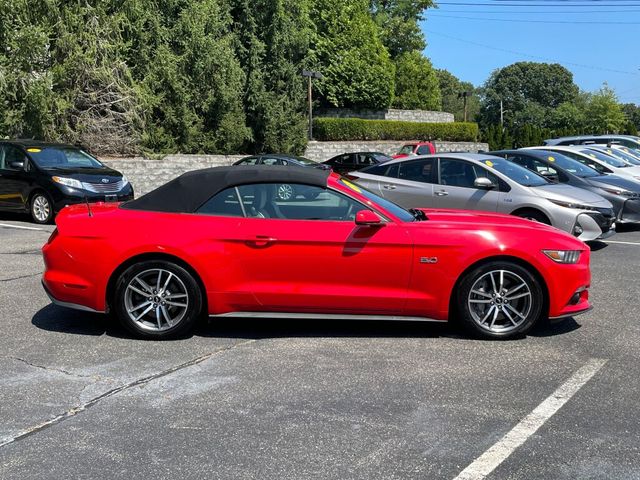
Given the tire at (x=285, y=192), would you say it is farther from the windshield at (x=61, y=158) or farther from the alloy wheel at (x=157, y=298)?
the windshield at (x=61, y=158)

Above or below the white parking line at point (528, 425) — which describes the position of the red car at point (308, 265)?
above

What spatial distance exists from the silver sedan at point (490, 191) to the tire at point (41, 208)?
20.7ft

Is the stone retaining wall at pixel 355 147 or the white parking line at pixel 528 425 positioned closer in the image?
the white parking line at pixel 528 425

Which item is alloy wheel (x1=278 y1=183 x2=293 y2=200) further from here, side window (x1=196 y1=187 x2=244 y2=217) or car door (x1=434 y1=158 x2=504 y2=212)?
car door (x1=434 y1=158 x2=504 y2=212)

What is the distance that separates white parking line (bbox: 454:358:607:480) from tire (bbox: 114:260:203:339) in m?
2.75

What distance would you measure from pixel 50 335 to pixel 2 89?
566 inches

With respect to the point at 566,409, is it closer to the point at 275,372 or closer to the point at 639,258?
the point at 275,372

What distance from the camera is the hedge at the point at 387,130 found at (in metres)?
34.7

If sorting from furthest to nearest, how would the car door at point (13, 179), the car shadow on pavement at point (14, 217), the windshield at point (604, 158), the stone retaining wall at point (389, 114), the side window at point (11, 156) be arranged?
the stone retaining wall at point (389, 114) → the windshield at point (604, 158) → the car shadow on pavement at point (14, 217) → the side window at point (11, 156) → the car door at point (13, 179)

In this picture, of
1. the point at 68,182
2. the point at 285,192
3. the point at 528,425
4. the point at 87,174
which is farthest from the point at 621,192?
the point at 68,182

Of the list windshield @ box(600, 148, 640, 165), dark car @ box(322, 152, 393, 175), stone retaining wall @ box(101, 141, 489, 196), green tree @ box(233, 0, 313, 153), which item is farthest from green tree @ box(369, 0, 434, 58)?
windshield @ box(600, 148, 640, 165)

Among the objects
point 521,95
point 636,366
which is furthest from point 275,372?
point 521,95

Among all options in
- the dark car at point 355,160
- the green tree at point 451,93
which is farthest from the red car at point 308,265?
the green tree at point 451,93

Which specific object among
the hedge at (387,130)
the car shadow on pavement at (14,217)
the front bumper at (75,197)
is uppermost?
the hedge at (387,130)
